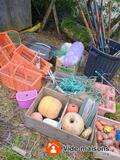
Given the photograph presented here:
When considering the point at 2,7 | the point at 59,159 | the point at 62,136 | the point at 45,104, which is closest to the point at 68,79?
the point at 45,104

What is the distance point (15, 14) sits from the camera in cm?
450

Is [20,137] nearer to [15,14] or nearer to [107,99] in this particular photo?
[107,99]

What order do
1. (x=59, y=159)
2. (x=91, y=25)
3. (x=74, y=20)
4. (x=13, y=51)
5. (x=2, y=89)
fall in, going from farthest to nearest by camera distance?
(x=74, y=20) < (x=91, y=25) < (x=13, y=51) < (x=2, y=89) < (x=59, y=159)

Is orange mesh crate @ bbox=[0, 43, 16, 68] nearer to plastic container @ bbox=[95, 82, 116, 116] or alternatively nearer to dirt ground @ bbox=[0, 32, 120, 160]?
dirt ground @ bbox=[0, 32, 120, 160]

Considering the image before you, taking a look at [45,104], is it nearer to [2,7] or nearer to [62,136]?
[62,136]

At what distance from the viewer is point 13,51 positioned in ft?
12.1

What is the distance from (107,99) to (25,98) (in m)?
1.12

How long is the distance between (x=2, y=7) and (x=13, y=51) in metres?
1.00

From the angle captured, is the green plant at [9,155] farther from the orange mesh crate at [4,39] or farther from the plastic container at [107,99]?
the orange mesh crate at [4,39]

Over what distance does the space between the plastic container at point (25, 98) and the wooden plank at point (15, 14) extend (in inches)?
65.3

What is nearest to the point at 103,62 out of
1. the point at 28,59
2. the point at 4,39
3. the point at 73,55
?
the point at 73,55

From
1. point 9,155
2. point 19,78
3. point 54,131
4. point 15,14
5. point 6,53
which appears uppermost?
point 15,14

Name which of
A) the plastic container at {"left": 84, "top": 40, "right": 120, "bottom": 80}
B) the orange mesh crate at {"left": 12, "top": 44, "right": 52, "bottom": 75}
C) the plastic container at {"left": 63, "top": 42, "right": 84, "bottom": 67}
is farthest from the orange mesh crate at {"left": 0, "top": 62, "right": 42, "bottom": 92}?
the plastic container at {"left": 84, "top": 40, "right": 120, "bottom": 80}

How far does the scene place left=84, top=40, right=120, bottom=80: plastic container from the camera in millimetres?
3618
